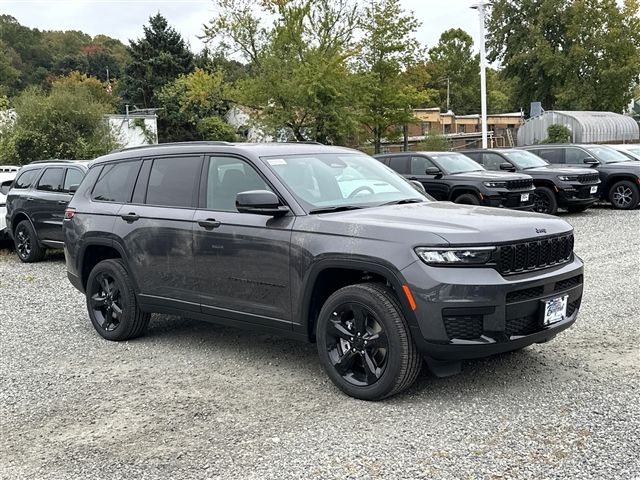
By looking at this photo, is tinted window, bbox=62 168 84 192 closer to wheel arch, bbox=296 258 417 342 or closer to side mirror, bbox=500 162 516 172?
wheel arch, bbox=296 258 417 342

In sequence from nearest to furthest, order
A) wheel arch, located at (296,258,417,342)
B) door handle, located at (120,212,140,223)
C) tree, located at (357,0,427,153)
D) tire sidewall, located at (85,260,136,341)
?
wheel arch, located at (296,258,417,342)
door handle, located at (120,212,140,223)
tire sidewall, located at (85,260,136,341)
tree, located at (357,0,427,153)

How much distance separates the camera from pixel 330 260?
4.57 m

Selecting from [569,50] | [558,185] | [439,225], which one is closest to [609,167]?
[558,185]

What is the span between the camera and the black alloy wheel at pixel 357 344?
442cm

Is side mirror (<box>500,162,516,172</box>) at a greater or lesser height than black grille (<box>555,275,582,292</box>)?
greater

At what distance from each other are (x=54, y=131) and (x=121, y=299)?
2022cm

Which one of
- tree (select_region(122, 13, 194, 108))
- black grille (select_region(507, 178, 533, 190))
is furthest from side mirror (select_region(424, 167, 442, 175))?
tree (select_region(122, 13, 194, 108))

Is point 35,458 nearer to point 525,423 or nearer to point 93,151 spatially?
point 525,423

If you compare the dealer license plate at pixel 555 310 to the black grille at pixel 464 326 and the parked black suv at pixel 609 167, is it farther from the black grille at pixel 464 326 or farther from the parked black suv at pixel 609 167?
the parked black suv at pixel 609 167

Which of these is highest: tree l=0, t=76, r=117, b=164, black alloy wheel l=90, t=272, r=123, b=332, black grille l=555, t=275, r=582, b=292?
tree l=0, t=76, r=117, b=164

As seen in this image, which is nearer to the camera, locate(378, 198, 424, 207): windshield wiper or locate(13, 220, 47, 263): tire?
locate(378, 198, 424, 207): windshield wiper

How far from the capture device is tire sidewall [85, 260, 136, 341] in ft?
20.2

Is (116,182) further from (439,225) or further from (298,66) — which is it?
(298,66)

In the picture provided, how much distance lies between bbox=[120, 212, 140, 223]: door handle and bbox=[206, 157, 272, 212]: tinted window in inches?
35.5
